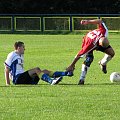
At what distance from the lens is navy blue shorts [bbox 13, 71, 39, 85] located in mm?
12672

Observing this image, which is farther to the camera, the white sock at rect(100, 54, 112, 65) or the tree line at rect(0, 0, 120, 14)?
the tree line at rect(0, 0, 120, 14)

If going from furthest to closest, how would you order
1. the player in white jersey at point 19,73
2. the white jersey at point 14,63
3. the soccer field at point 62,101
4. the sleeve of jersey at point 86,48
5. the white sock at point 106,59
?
1. the white sock at point 106,59
2. the sleeve of jersey at point 86,48
3. the white jersey at point 14,63
4. the player in white jersey at point 19,73
5. the soccer field at point 62,101

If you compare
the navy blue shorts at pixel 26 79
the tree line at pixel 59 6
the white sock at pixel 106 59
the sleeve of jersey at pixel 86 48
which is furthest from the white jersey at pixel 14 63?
the tree line at pixel 59 6

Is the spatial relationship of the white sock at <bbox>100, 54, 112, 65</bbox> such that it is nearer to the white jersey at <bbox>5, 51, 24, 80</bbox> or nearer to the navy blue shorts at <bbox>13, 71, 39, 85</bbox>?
the navy blue shorts at <bbox>13, 71, 39, 85</bbox>

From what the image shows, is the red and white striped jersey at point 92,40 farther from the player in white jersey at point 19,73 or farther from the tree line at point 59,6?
the tree line at point 59,6

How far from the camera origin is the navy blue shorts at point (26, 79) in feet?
41.6

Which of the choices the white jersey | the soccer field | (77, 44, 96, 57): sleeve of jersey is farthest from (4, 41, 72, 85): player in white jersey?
(77, 44, 96, 57): sleeve of jersey

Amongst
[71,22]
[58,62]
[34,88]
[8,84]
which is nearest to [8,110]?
[34,88]

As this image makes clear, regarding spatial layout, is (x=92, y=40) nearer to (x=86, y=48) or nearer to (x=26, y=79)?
(x=86, y=48)

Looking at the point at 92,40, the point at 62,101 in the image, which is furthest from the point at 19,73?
the point at 62,101

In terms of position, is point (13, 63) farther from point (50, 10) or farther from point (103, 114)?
point (50, 10)

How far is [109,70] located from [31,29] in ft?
112

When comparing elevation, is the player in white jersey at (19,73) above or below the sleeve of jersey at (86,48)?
below

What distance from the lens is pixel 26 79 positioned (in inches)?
501
